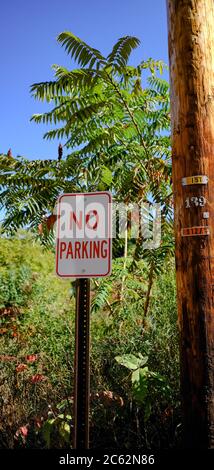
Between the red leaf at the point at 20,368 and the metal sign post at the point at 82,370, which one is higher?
the metal sign post at the point at 82,370

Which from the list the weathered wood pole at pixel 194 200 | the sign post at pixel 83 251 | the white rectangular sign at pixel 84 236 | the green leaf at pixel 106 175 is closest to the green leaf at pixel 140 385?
the weathered wood pole at pixel 194 200

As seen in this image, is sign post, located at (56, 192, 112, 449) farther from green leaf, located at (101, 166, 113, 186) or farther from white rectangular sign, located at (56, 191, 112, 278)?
green leaf, located at (101, 166, 113, 186)

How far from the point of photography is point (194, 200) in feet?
8.36

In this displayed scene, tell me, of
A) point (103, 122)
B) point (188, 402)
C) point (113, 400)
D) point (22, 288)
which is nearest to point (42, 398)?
point (113, 400)

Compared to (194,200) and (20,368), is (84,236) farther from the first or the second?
(20,368)

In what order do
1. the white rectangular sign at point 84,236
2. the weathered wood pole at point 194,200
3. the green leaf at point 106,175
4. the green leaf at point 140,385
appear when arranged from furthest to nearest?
the green leaf at point 106,175 < the green leaf at point 140,385 < the weathered wood pole at point 194,200 < the white rectangular sign at point 84,236

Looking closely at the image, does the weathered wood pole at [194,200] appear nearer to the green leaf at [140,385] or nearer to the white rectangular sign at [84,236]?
the white rectangular sign at [84,236]

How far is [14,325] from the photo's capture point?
22.8ft

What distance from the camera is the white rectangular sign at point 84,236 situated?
2.27 m

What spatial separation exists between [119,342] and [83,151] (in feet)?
6.52

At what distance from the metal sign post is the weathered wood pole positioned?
1.91 ft

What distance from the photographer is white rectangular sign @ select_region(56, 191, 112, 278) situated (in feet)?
7.45

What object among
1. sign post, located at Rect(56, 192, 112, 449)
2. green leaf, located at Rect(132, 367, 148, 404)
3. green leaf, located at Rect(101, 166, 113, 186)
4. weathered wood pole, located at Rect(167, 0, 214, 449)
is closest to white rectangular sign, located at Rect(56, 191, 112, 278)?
sign post, located at Rect(56, 192, 112, 449)

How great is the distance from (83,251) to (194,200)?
686 millimetres
